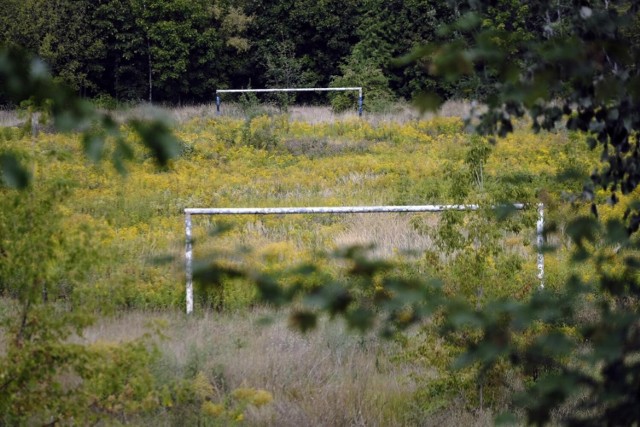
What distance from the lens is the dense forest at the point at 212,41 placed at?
117ft

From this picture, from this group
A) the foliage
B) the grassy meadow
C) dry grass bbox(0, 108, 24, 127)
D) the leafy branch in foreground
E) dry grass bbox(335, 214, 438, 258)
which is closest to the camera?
the leafy branch in foreground

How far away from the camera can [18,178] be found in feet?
5.15

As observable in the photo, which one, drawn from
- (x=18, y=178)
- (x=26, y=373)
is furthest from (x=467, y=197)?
(x=18, y=178)

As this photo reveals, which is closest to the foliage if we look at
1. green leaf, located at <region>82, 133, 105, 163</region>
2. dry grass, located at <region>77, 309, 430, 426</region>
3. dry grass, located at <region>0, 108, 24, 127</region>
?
green leaf, located at <region>82, 133, 105, 163</region>

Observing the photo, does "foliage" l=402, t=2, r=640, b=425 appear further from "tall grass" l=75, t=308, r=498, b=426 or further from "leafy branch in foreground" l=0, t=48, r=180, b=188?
"tall grass" l=75, t=308, r=498, b=426

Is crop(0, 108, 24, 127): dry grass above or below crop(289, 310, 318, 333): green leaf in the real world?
below

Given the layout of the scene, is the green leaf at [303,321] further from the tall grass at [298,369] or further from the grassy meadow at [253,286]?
the tall grass at [298,369]

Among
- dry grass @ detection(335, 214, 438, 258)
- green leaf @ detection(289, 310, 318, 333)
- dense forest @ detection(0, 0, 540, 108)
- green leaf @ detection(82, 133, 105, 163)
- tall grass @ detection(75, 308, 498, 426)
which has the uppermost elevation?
dense forest @ detection(0, 0, 540, 108)

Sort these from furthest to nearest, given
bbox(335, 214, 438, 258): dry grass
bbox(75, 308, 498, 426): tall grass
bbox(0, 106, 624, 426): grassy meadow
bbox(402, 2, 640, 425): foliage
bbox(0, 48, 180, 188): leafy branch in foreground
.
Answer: bbox(335, 214, 438, 258): dry grass
bbox(75, 308, 498, 426): tall grass
bbox(0, 106, 624, 426): grassy meadow
bbox(402, 2, 640, 425): foliage
bbox(0, 48, 180, 188): leafy branch in foreground

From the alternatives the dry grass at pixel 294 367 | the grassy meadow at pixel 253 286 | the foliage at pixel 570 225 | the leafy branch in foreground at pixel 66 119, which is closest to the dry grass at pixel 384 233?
the grassy meadow at pixel 253 286

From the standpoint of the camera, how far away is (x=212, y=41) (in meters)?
37.7

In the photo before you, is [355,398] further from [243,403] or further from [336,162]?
[336,162]

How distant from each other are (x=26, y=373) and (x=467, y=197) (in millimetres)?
2963

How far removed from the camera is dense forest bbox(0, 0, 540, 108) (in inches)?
1404
